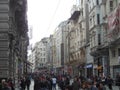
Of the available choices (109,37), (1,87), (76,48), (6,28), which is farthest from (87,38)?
(1,87)

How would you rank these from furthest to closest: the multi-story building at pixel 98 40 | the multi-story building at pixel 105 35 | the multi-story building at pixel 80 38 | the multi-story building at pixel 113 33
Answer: the multi-story building at pixel 80 38, the multi-story building at pixel 98 40, the multi-story building at pixel 105 35, the multi-story building at pixel 113 33

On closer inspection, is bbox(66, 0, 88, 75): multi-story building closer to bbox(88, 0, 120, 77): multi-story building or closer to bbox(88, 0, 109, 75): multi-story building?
bbox(88, 0, 120, 77): multi-story building

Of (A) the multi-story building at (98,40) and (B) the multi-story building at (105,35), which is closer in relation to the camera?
(B) the multi-story building at (105,35)

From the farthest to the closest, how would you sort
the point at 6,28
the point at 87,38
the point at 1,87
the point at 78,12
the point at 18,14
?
the point at 78,12, the point at 87,38, the point at 18,14, the point at 6,28, the point at 1,87

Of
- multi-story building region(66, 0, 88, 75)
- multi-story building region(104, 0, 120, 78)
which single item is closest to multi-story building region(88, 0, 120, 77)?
multi-story building region(104, 0, 120, 78)

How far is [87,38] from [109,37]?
79.8 feet

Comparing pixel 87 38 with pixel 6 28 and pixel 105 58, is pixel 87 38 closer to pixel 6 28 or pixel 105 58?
pixel 105 58

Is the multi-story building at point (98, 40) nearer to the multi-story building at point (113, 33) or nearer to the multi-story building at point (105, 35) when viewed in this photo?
the multi-story building at point (105, 35)

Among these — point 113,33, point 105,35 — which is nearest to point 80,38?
point 105,35

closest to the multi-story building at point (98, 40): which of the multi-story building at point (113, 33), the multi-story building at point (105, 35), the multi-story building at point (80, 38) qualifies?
the multi-story building at point (105, 35)

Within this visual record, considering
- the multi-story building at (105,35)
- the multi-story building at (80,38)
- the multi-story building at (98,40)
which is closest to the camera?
the multi-story building at (105,35)

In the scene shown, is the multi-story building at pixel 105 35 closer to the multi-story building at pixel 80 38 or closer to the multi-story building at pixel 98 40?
the multi-story building at pixel 98 40

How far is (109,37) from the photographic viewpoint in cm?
5072

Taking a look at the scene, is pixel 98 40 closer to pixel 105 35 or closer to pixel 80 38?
pixel 105 35
